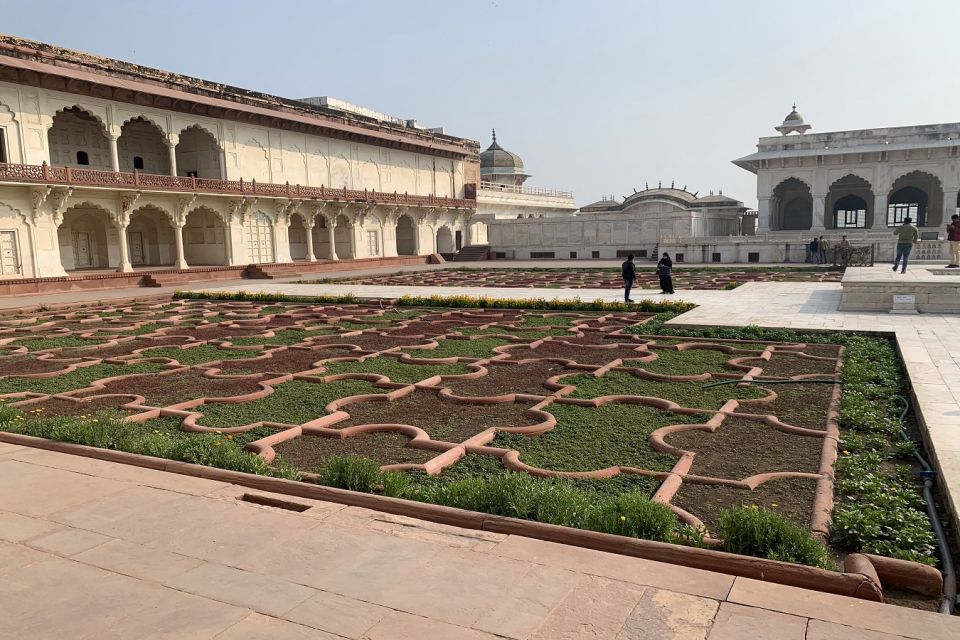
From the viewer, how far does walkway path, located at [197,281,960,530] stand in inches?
173

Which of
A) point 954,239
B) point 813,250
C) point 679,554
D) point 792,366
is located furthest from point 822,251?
point 679,554

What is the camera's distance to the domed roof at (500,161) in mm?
53500

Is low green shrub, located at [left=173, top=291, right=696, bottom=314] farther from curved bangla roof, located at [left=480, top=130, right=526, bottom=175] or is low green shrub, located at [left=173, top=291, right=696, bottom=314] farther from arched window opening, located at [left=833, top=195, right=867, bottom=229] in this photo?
curved bangla roof, located at [left=480, top=130, right=526, bottom=175]

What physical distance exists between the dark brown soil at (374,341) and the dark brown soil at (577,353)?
1.58 m

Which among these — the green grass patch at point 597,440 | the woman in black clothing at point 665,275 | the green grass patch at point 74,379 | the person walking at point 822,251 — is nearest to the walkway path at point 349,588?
the green grass patch at point 597,440

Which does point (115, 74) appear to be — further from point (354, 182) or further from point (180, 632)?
point (180, 632)

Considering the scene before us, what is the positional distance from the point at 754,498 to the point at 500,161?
170 ft

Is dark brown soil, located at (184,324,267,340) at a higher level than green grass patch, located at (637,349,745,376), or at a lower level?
higher

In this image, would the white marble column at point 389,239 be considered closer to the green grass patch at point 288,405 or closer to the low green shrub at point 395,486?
the green grass patch at point 288,405

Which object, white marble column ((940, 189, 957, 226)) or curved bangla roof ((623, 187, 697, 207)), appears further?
curved bangla roof ((623, 187, 697, 207))

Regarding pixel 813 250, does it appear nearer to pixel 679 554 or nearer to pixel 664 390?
pixel 664 390

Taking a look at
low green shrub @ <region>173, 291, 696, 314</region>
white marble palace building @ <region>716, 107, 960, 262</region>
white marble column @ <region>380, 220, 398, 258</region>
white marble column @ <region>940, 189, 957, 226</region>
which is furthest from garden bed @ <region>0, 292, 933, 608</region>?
white marble column @ <region>940, 189, 957, 226</region>

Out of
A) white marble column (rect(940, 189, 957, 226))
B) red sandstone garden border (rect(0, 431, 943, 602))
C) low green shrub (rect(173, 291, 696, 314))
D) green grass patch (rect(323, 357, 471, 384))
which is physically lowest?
green grass patch (rect(323, 357, 471, 384))

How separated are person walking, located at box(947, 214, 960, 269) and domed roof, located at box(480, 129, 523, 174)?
39941mm
